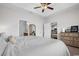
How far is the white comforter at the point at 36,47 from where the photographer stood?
1.53m

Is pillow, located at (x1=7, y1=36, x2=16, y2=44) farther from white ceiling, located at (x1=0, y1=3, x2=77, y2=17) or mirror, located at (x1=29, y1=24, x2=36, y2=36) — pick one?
white ceiling, located at (x1=0, y1=3, x2=77, y2=17)

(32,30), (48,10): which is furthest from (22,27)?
(48,10)

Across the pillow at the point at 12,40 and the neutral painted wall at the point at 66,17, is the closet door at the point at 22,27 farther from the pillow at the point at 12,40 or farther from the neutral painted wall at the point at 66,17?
the neutral painted wall at the point at 66,17

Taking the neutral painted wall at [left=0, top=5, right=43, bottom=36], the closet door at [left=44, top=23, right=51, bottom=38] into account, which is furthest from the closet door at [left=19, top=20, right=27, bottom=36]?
the closet door at [left=44, top=23, right=51, bottom=38]

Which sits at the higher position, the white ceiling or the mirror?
the white ceiling

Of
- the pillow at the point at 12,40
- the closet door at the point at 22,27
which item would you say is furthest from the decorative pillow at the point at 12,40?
the closet door at the point at 22,27

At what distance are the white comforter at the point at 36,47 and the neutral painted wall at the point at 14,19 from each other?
0.16 meters

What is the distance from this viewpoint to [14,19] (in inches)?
71.3

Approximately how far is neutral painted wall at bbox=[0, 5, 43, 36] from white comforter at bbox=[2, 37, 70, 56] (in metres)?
0.16

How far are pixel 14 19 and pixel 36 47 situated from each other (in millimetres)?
678

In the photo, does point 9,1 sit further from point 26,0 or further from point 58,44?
point 58,44

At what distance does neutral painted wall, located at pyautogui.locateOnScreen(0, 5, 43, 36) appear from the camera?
1.74 m

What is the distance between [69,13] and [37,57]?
3.47 ft

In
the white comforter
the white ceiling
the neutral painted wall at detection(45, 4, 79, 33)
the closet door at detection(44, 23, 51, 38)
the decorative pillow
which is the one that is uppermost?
the white ceiling
